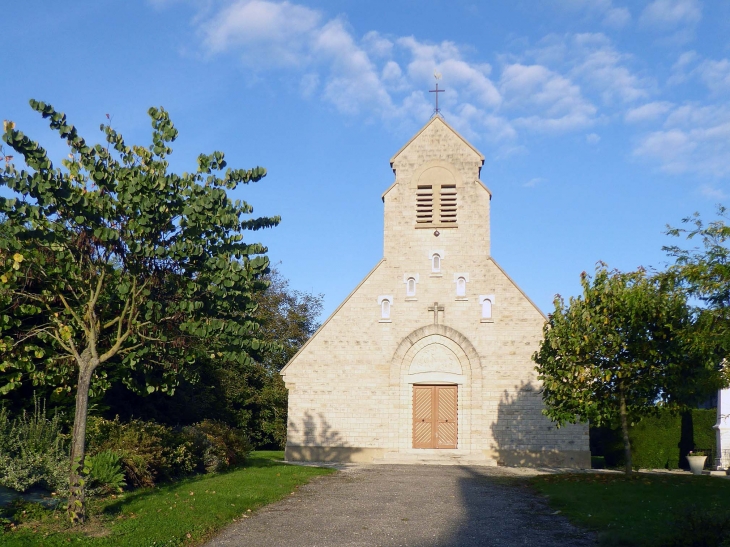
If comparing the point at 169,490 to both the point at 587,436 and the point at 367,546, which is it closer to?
the point at 367,546

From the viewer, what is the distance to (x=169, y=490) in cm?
1422

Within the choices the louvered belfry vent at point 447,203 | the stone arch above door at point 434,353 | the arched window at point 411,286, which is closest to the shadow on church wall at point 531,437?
the stone arch above door at point 434,353

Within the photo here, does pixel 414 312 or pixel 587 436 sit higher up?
pixel 414 312

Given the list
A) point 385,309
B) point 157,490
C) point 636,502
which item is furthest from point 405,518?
point 385,309

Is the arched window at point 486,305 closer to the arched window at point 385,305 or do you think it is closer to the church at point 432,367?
the church at point 432,367

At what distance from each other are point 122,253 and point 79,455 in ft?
10.1

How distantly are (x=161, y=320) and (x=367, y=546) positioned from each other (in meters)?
4.73

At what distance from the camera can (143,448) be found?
1499 centimetres

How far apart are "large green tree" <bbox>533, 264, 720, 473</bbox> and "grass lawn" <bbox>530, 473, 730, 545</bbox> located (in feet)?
5.86

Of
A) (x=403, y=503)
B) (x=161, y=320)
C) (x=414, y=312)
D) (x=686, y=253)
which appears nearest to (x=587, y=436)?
(x=414, y=312)

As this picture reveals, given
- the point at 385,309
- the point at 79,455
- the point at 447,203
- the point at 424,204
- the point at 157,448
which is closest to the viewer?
the point at 79,455

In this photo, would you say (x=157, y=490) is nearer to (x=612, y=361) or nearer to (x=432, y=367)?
(x=612, y=361)

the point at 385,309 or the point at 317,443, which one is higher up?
the point at 385,309

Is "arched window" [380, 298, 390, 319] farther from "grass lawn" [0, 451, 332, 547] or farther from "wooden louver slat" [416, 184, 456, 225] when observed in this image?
"grass lawn" [0, 451, 332, 547]
